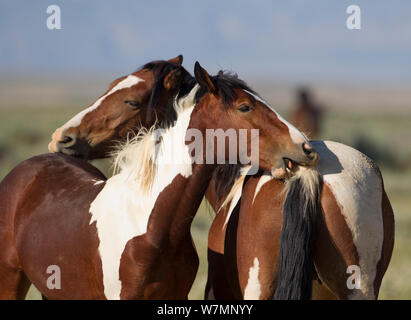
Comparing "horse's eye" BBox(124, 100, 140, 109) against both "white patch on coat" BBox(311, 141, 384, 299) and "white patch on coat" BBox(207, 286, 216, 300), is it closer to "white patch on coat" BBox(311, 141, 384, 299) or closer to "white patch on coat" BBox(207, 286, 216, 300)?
"white patch on coat" BBox(207, 286, 216, 300)

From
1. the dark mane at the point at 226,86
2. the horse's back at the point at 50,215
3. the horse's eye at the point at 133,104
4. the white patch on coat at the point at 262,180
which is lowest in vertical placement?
the horse's back at the point at 50,215

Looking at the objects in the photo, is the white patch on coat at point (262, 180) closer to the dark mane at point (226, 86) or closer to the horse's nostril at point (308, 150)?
the horse's nostril at point (308, 150)

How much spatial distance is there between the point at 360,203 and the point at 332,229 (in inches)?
8.5

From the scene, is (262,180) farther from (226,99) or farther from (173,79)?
(173,79)

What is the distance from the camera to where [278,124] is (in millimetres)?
3986

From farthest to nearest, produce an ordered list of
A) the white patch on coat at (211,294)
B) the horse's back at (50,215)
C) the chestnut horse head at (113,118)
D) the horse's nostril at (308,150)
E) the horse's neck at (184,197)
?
1. the chestnut horse head at (113,118)
2. the white patch on coat at (211,294)
3. the horse's back at (50,215)
4. the horse's neck at (184,197)
5. the horse's nostril at (308,150)

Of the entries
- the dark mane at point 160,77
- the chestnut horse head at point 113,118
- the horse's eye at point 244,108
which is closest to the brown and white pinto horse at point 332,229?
the horse's eye at point 244,108

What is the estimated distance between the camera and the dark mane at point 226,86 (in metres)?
4.06

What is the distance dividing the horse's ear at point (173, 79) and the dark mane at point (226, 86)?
0.58 m

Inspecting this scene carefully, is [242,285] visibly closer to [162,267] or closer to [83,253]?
[162,267]

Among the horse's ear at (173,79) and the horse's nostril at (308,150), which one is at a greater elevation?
the horse's ear at (173,79)

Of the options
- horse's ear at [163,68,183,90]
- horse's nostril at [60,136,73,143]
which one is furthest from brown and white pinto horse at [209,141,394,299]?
horse's nostril at [60,136,73,143]

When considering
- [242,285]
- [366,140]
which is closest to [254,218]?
[242,285]

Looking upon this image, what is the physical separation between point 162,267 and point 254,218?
617 millimetres
